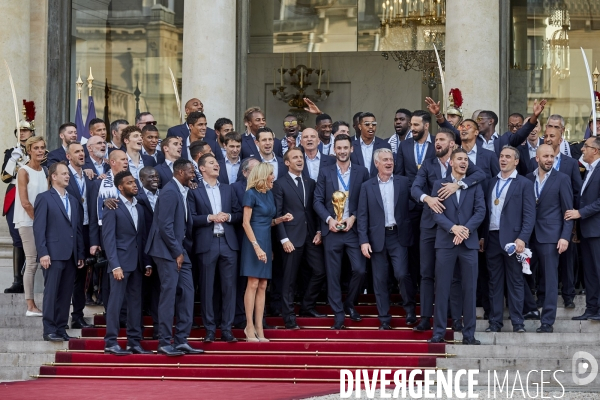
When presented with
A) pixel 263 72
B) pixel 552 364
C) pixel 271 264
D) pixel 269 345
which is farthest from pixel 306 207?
pixel 263 72

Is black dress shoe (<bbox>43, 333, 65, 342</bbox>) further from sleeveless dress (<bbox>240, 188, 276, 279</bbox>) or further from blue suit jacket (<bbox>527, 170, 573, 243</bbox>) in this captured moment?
blue suit jacket (<bbox>527, 170, 573, 243</bbox>)

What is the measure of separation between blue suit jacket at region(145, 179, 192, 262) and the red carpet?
1199 millimetres

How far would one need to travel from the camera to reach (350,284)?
1581 cm

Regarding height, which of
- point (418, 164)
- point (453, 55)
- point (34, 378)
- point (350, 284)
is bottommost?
point (34, 378)

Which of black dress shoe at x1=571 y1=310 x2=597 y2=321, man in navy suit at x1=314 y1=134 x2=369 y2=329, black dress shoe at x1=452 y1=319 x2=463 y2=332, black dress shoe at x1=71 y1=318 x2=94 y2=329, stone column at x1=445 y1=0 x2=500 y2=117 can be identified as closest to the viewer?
black dress shoe at x1=452 y1=319 x2=463 y2=332

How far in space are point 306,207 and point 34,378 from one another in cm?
387

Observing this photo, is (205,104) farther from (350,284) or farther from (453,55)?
(350,284)

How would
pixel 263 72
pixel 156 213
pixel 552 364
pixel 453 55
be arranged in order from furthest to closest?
pixel 263 72, pixel 453 55, pixel 156 213, pixel 552 364

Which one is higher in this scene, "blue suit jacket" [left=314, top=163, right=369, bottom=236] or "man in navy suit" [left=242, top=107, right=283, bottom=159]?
"man in navy suit" [left=242, top=107, right=283, bottom=159]

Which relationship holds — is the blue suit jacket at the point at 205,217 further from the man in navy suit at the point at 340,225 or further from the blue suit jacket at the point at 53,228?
the blue suit jacket at the point at 53,228

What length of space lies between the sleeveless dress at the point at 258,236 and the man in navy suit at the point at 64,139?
8.61ft

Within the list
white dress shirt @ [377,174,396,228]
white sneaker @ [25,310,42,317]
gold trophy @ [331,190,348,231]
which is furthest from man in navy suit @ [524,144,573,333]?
white sneaker @ [25,310,42,317]

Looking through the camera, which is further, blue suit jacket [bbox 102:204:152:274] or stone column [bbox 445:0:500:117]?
stone column [bbox 445:0:500:117]

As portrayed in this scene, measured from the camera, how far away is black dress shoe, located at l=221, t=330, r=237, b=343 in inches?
599
